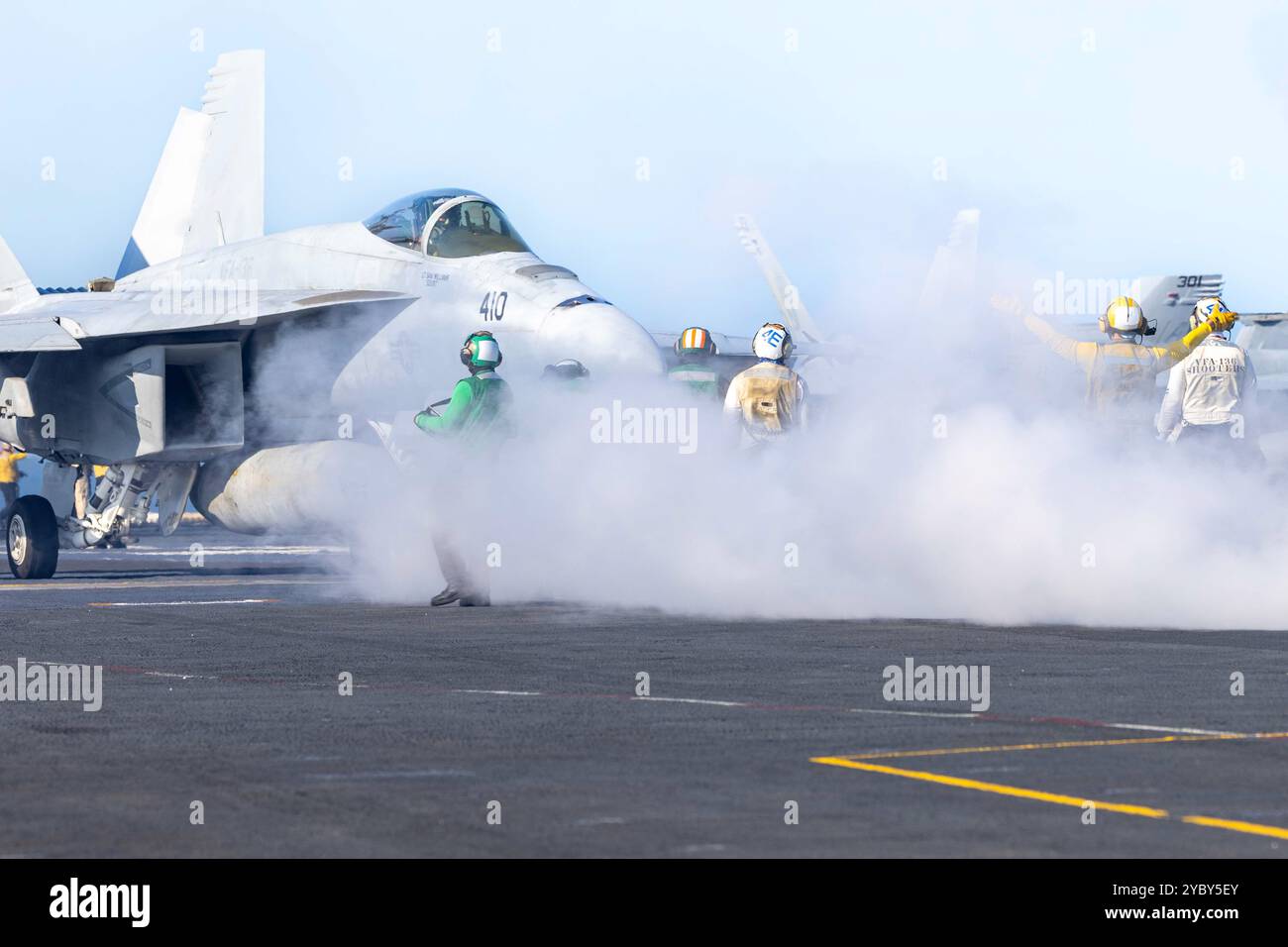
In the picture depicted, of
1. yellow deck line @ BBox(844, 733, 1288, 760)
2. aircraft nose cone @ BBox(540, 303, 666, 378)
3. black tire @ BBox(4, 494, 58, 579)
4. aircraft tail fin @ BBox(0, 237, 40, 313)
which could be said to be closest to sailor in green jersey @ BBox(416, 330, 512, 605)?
aircraft nose cone @ BBox(540, 303, 666, 378)

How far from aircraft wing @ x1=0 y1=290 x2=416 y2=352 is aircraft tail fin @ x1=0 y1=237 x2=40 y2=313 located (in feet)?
9.85

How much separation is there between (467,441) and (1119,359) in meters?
6.11

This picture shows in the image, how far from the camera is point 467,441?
17.6 m

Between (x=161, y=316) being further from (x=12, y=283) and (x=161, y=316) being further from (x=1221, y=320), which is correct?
(x=1221, y=320)

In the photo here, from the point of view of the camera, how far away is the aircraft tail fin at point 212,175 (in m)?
30.5

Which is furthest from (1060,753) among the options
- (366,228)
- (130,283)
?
(130,283)

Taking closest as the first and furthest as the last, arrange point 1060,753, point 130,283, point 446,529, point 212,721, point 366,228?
point 1060,753 < point 212,721 < point 446,529 < point 366,228 < point 130,283

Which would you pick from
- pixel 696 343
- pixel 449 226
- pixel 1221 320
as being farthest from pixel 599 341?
pixel 696 343

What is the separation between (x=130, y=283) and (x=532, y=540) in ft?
31.7

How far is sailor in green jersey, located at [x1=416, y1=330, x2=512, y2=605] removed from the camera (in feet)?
57.8

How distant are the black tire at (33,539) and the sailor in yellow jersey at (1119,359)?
12.7m
